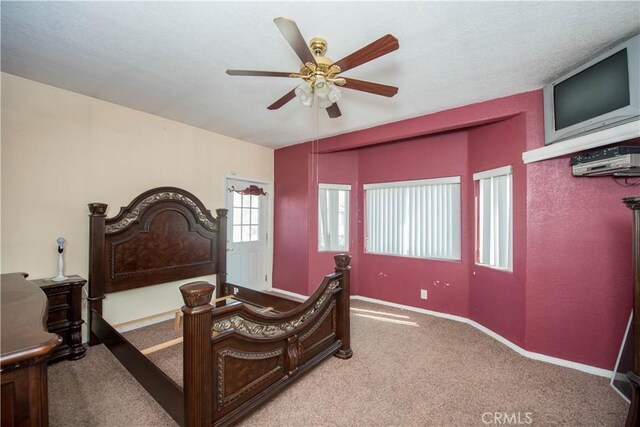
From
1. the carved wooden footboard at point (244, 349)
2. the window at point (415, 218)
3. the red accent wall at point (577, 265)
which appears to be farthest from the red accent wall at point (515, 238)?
the carved wooden footboard at point (244, 349)

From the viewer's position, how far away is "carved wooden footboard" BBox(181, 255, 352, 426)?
1417mm

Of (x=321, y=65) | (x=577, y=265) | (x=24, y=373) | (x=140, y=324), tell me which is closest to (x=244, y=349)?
(x=24, y=373)

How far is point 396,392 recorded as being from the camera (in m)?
2.00

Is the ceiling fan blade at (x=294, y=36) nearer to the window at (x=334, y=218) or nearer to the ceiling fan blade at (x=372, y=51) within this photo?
the ceiling fan blade at (x=372, y=51)

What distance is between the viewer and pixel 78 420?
169 cm

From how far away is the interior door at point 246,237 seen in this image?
4.20 meters

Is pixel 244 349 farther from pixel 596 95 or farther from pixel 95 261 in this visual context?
pixel 596 95

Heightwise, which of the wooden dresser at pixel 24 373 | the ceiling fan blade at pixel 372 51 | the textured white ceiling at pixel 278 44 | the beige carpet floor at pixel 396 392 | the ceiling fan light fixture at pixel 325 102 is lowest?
the beige carpet floor at pixel 396 392

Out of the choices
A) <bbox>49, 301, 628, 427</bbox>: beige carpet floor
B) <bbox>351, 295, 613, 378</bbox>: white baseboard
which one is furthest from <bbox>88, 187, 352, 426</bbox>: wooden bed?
<bbox>351, 295, 613, 378</bbox>: white baseboard

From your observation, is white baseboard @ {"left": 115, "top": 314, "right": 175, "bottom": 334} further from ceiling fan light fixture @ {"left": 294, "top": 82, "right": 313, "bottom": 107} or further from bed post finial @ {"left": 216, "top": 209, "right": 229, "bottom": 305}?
ceiling fan light fixture @ {"left": 294, "top": 82, "right": 313, "bottom": 107}

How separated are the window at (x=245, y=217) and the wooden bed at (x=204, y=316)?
53 cm

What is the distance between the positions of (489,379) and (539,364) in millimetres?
625

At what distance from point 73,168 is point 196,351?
2.49m

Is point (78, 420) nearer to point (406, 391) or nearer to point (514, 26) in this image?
point (406, 391)
